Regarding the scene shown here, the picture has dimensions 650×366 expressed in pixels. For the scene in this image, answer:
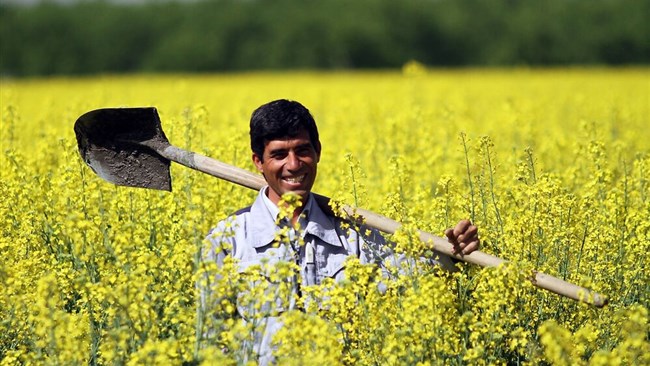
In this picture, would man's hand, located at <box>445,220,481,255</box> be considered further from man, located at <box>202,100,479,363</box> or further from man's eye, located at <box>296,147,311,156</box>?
man's eye, located at <box>296,147,311,156</box>

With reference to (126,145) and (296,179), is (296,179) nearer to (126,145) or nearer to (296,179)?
(296,179)

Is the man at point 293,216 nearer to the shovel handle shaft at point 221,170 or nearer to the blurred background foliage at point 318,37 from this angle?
the shovel handle shaft at point 221,170

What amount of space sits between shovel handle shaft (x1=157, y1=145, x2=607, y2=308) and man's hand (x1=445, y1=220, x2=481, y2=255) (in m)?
0.03

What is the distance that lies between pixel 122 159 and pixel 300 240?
1.73 m

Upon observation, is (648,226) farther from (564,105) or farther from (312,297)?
(564,105)

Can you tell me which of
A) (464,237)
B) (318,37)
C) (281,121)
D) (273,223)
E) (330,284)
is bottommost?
(330,284)

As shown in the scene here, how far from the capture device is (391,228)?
4418 millimetres

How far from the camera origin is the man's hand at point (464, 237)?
14.0 feet

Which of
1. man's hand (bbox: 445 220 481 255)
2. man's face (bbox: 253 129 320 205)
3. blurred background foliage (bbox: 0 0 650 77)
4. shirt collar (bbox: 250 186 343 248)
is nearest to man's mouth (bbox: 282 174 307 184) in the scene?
man's face (bbox: 253 129 320 205)

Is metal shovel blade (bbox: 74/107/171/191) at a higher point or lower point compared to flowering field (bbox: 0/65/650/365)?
higher

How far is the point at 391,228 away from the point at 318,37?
4827 centimetres

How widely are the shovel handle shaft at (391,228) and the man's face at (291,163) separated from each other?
216 millimetres

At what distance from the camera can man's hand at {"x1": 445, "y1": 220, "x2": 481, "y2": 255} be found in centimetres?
428

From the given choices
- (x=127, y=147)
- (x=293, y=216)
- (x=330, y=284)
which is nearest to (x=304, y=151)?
(x=293, y=216)
